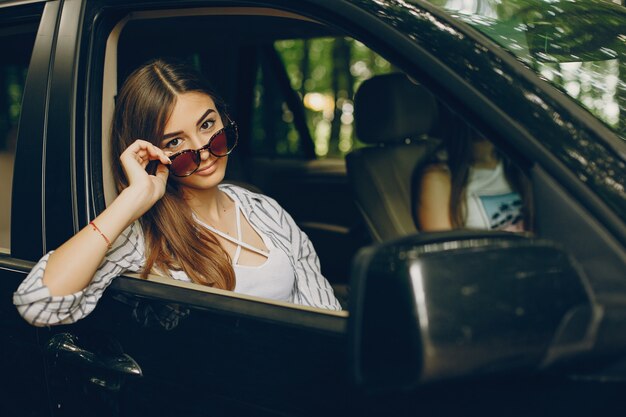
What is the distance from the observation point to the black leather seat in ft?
8.93

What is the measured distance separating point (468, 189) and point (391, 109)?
1.78 feet

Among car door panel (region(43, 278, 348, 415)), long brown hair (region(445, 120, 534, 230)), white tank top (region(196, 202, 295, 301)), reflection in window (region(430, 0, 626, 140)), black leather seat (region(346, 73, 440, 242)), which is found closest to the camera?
car door panel (region(43, 278, 348, 415))

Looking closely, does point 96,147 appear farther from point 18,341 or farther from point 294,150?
point 294,150

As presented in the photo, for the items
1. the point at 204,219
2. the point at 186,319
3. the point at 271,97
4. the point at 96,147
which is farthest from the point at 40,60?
the point at 271,97

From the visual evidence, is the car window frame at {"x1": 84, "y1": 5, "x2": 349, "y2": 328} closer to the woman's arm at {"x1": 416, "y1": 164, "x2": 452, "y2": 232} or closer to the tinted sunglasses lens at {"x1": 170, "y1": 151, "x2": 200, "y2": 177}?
the tinted sunglasses lens at {"x1": 170, "y1": 151, "x2": 200, "y2": 177}

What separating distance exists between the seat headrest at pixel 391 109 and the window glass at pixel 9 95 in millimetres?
1166

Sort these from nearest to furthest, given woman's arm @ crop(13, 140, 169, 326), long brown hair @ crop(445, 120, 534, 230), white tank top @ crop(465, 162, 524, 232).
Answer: woman's arm @ crop(13, 140, 169, 326)
white tank top @ crop(465, 162, 524, 232)
long brown hair @ crop(445, 120, 534, 230)

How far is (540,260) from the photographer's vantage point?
988 millimetres

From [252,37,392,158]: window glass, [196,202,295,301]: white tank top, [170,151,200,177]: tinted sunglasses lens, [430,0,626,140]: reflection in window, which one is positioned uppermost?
[430,0,626,140]: reflection in window

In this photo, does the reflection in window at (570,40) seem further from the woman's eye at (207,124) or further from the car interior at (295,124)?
the woman's eye at (207,124)

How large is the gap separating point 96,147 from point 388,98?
4.09ft

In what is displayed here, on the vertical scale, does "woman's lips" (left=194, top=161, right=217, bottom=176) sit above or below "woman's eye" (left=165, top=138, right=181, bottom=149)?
below

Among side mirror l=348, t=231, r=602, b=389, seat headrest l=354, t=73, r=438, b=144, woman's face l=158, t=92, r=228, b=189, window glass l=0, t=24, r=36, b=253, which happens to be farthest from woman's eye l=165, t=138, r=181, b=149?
side mirror l=348, t=231, r=602, b=389

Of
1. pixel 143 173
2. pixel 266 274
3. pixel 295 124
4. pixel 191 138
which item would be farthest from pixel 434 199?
pixel 295 124
